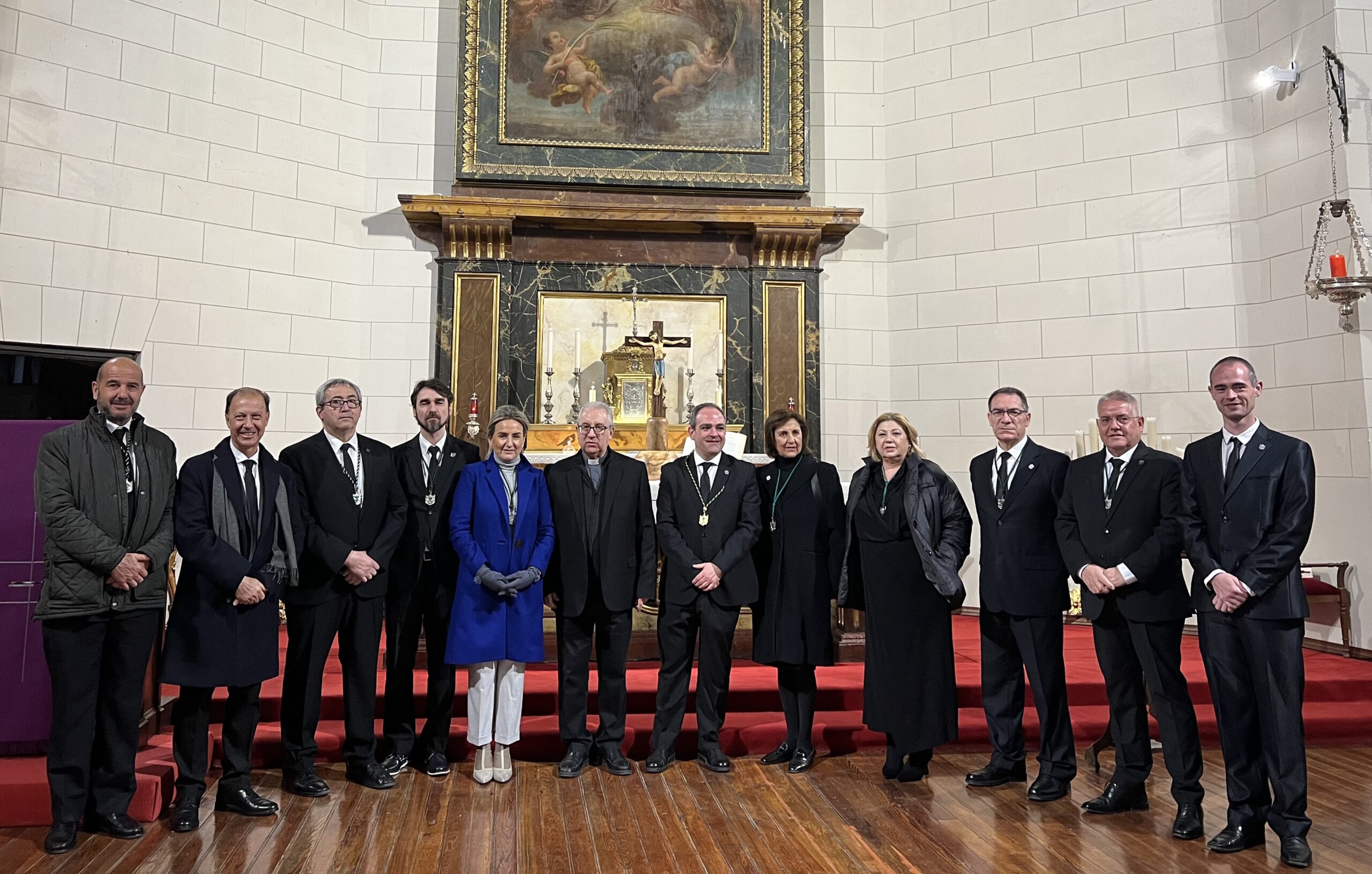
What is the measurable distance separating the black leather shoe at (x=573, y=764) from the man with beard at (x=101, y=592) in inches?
59.4

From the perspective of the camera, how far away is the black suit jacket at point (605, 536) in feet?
12.7

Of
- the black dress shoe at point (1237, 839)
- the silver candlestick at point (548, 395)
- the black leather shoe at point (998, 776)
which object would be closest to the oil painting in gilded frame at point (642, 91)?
the silver candlestick at point (548, 395)

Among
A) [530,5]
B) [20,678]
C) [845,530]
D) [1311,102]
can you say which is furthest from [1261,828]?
[530,5]

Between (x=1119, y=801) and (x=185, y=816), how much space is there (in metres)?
3.36

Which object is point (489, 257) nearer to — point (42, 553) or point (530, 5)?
point (530, 5)

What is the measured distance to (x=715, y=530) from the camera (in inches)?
156

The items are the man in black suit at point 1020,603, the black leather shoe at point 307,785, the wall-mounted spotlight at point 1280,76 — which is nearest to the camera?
the black leather shoe at point 307,785

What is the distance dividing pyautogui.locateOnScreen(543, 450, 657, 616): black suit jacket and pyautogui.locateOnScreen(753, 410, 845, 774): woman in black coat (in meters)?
0.52

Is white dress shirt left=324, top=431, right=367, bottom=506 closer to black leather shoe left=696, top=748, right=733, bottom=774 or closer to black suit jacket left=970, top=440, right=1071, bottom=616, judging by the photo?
black leather shoe left=696, top=748, right=733, bottom=774

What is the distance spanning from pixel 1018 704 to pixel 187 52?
676cm

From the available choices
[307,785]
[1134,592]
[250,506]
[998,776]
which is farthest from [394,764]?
[1134,592]

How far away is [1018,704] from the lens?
376 cm

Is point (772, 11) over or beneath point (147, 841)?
over

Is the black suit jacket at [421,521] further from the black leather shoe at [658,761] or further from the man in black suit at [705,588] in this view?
the black leather shoe at [658,761]
